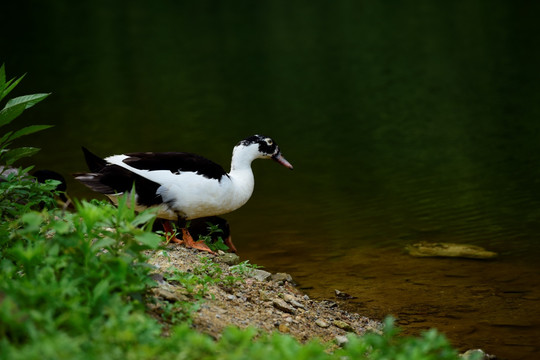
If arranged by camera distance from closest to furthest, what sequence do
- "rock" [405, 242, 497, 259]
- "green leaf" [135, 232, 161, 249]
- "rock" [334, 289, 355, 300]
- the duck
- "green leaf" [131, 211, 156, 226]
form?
"green leaf" [135, 232, 161, 249] < "green leaf" [131, 211, 156, 226] < the duck < "rock" [334, 289, 355, 300] < "rock" [405, 242, 497, 259]

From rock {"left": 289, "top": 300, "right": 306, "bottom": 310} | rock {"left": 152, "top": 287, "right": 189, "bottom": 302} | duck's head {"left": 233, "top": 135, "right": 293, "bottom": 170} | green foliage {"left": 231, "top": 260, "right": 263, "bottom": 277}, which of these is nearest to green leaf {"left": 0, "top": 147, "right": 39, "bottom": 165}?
rock {"left": 152, "top": 287, "right": 189, "bottom": 302}

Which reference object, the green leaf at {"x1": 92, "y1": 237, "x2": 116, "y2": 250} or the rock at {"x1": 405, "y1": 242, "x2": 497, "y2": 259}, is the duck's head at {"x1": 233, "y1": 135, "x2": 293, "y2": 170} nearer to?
the rock at {"x1": 405, "y1": 242, "x2": 497, "y2": 259}

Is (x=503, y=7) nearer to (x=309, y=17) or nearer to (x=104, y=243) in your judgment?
(x=309, y=17)

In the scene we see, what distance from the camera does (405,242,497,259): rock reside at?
867 centimetres

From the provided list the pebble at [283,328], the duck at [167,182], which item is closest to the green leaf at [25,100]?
the duck at [167,182]

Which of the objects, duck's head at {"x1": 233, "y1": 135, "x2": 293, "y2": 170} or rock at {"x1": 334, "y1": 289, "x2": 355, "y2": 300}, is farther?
duck's head at {"x1": 233, "y1": 135, "x2": 293, "y2": 170}

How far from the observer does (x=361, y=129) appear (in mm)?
16625

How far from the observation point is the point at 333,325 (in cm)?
621

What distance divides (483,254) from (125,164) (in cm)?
446

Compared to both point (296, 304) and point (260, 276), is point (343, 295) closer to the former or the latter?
point (260, 276)

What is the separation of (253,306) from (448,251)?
12.7 ft

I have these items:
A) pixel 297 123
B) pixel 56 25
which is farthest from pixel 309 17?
pixel 297 123

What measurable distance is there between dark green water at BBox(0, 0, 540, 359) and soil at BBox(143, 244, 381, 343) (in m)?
0.73

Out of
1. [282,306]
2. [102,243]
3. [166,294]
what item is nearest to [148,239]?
[102,243]
